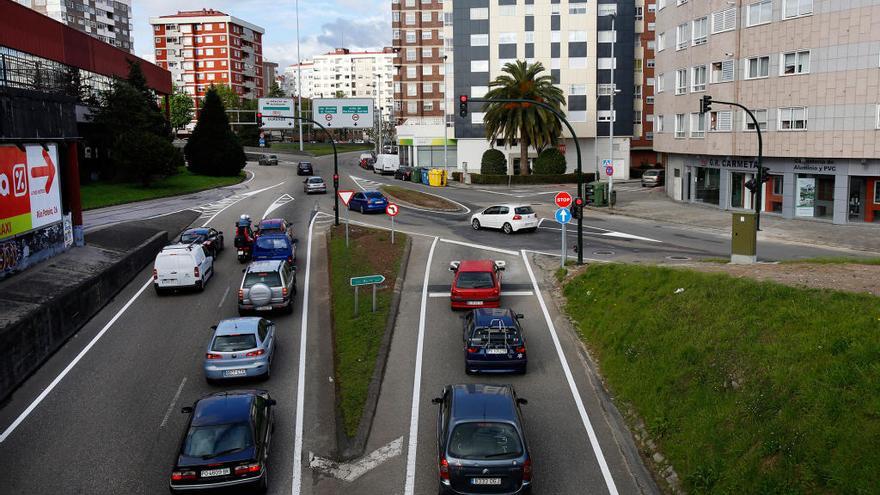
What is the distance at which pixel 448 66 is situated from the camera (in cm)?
8350

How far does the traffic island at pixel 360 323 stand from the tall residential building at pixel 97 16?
102 meters

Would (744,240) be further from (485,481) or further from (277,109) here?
(277,109)

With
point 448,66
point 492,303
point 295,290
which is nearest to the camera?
point 492,303

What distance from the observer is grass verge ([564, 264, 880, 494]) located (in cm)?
1108

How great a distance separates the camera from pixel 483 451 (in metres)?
12.3

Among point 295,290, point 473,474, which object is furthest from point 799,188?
point 473,474

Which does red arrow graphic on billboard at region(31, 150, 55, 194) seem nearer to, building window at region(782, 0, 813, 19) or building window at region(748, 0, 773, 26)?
building window at region(782, 0, 813, 19)

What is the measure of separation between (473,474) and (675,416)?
447 centimetres

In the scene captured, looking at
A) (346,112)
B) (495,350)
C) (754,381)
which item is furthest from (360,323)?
(346,112)

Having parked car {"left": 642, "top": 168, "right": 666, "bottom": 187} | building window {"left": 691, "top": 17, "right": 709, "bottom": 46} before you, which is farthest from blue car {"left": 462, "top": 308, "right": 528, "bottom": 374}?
parked car {"left": 642, "top": 168, "right": 666, "bottom": 187}

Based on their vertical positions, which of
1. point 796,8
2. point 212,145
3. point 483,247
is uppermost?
point 796,8

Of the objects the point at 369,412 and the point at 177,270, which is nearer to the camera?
the point at 369,412

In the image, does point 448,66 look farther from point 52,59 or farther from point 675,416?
point 675,416

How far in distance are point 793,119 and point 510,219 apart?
17.2m
